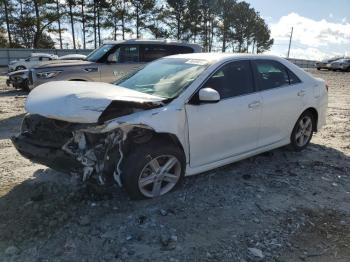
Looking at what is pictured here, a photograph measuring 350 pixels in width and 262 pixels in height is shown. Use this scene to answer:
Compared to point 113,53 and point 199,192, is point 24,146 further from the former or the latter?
point 113,53

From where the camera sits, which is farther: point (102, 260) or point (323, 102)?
point (323, 102)

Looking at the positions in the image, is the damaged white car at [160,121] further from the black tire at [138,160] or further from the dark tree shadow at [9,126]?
the dark tree shadow at [9,126]

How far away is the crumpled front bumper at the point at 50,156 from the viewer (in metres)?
4.21

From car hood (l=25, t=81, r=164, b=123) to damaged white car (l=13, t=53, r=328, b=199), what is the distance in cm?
1

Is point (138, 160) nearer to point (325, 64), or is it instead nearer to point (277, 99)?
point (277, 99)

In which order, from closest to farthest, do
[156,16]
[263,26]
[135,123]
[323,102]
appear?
[135,123], [323,102], [156,16], [263,26]

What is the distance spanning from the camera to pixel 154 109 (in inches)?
172

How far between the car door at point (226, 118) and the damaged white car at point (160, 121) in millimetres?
12

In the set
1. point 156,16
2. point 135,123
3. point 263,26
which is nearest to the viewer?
point 135,123

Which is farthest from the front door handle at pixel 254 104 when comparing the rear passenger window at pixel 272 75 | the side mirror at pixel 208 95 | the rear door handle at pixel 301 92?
the rear door handle at pixel 301 92

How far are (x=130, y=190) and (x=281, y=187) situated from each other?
197 cm

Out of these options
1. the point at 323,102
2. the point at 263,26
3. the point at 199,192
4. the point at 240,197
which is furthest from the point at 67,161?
the point at 263,26

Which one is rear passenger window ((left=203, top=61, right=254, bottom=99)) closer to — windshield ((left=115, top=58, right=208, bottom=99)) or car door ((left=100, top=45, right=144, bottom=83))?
windshield ((left=115, top=58, right=208, bottom=99))

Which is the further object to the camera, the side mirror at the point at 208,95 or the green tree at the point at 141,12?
the green tree at the point at 141,12
